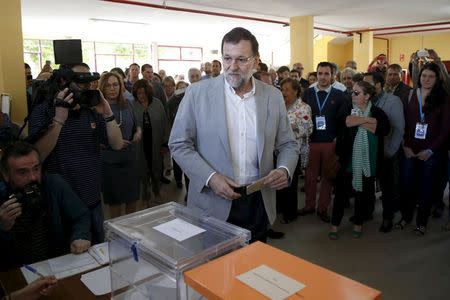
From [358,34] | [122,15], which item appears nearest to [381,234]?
[122,15]

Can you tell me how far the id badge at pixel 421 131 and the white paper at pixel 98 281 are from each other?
2997 millimetres

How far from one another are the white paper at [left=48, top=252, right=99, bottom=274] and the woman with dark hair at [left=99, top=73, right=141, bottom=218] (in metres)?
1.68

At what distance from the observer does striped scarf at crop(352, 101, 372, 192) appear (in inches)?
126

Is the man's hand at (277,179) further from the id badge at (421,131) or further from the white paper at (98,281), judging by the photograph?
the id badge at (421,131)

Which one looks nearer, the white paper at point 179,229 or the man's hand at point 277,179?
the white paper at point 179,229

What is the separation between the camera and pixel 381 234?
138 inches

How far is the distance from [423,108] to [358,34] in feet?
33.1

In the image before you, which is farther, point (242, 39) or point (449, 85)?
point (449, 85)

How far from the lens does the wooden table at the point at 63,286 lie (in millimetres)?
1239

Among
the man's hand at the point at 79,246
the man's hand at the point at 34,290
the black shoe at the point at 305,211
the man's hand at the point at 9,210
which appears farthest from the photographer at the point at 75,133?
the black shoe at the point at 305,211

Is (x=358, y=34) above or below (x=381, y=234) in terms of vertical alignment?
above

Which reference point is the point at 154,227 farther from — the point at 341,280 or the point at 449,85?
the point at 449,85

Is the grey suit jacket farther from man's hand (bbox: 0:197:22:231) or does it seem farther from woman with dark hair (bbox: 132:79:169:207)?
woman with dark hair (bbox: 132:79:169:207)

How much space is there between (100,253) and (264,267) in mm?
913
